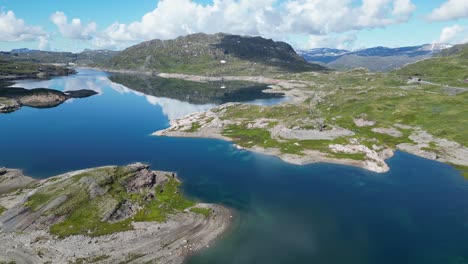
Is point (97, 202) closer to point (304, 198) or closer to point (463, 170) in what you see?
point (304, 198)

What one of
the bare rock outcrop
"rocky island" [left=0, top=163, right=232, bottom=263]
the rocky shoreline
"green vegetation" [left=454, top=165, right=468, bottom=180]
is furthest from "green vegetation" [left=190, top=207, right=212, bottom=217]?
"green vegetation" [left=454, top=165, right=468, bottom=180]

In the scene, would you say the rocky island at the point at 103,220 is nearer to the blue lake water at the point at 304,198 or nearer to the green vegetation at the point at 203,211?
the green vegetation at the point at 203,211

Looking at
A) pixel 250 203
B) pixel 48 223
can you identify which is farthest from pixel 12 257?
pixel 250 203

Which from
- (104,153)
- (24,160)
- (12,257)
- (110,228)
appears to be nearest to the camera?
(12,257)

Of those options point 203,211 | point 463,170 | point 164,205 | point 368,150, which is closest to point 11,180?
point 164,205

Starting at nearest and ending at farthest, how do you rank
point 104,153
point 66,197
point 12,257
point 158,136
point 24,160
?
point 12,257, point 66,197, point 24,160, point 104,153, point 158,136

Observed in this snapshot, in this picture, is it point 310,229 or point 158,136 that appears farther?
point 158,136

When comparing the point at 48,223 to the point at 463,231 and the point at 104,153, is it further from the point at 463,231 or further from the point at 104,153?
the point at 463,231

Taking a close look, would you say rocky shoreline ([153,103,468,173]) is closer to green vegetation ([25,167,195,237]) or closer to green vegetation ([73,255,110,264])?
green vegetation ([25,167,195,237])
